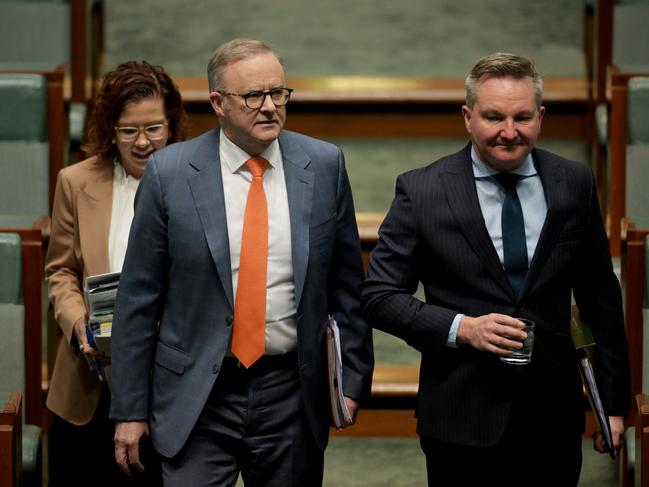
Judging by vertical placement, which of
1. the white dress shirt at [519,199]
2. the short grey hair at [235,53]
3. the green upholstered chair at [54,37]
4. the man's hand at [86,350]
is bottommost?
the man's hand at [86,350]

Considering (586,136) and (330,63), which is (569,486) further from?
(330,63)

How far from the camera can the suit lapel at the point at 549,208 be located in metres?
1.09

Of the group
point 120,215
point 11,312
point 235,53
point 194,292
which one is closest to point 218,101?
point 235,53

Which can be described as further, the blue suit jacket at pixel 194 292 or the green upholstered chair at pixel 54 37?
the green upholstered chair at pixel 54 37

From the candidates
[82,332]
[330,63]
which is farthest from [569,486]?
[330,63]

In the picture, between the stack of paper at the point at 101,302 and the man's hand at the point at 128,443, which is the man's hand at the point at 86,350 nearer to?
the stack of paper at the point at 101,302

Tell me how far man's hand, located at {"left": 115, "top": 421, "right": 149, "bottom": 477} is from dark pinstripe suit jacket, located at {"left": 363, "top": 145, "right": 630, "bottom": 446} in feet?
0.67

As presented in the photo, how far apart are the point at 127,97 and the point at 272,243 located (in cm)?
29

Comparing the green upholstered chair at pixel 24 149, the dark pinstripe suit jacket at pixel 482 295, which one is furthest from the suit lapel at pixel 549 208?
the green upholstered chair at pixel 24 149

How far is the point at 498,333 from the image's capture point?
1046mm

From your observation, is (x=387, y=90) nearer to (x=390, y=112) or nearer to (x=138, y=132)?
(x=390, y=112)

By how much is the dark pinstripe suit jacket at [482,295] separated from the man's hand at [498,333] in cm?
3

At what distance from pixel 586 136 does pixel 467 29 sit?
13.6 inches

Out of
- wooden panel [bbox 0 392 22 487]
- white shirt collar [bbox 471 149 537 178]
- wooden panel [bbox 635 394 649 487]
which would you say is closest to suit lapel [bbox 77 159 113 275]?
wooden panel [bbox 0 392 22 487]
